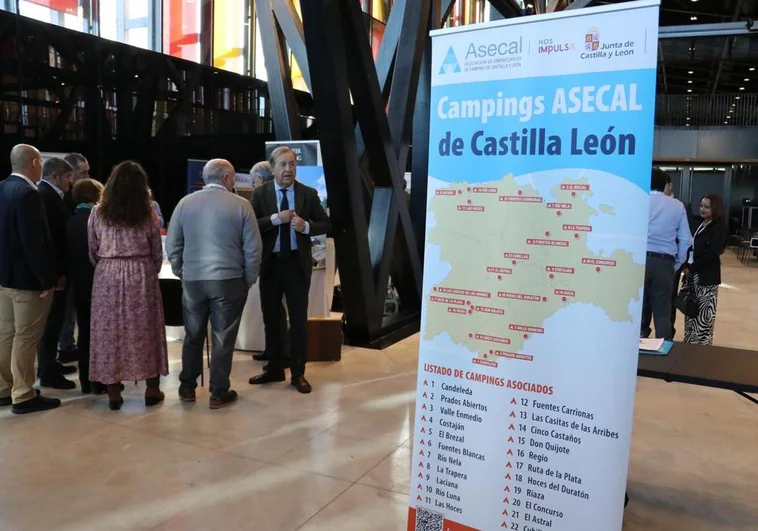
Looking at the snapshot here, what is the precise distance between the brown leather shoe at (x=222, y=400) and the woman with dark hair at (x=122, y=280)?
442 millimetres

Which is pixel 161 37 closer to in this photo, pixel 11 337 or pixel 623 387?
pixel 11 337

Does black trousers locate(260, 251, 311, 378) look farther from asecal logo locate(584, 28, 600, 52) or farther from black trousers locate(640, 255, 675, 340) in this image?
asecal logo locate(584, 28, 600, 52)

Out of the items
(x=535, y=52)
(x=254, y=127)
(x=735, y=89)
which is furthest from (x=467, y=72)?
(x=735, y=89)

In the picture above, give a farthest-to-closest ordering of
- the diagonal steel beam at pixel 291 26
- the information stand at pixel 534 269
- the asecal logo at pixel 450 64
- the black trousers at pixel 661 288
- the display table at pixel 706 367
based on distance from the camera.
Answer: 1. the diagonal steel beam at pixel 291 26
2. the black trousers at pixel 661 288
3. the display table at pixel 706 367
4. the asecal logo at pixel 450 64
5. the information stand at pixel 534 269

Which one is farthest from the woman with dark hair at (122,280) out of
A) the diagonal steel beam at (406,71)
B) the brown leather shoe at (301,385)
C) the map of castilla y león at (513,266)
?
the diagonal steel beam at (406,71)

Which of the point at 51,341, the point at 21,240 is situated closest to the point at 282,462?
the point at 21,240

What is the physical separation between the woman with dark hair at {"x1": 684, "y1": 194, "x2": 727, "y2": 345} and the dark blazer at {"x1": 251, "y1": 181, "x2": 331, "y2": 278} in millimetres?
3111

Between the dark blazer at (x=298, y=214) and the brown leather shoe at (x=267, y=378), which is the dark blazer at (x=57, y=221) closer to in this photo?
the dark blazer at (x=298, y=214)

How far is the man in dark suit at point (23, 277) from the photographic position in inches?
147

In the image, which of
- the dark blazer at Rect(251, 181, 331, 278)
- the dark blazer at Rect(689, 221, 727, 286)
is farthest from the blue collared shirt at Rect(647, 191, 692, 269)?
the dark blazer at Rect(251, 181, 331, 278)

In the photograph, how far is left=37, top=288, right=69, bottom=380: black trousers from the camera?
4.38m

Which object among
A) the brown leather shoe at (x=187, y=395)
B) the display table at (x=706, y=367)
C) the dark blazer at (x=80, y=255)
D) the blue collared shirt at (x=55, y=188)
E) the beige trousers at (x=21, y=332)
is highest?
the blue collared shirt at (x=55, y=188)

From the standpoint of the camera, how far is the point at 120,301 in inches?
150

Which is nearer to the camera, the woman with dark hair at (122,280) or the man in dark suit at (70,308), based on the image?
the woman with dark hair at (122,280)
